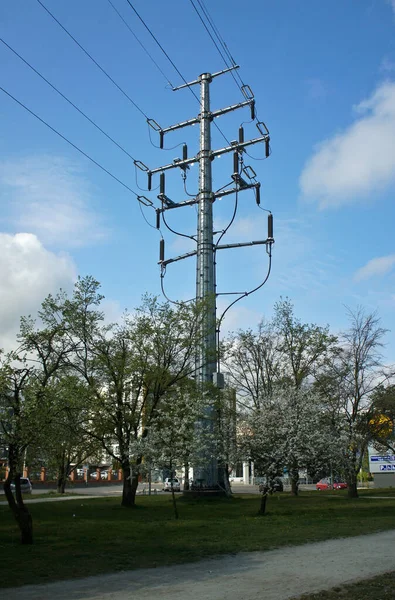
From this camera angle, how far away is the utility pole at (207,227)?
28375mm

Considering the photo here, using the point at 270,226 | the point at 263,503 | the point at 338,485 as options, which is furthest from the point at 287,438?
the point at 338,485

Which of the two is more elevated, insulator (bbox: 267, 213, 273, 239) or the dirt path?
insulator (bbox: 267, 213, 273, 239)

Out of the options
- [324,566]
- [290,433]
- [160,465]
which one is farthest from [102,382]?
[324,566]

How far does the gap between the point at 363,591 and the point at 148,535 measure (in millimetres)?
8434

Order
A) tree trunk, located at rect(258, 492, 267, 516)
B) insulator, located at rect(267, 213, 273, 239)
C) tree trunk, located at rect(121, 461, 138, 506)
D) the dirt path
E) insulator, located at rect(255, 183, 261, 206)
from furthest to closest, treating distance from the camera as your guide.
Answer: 1. insulator, located at rect(255, 183, 261, 206)
2. insulator, located at rect(267, 213, 273, 239)
3. tree trunk, located at rect(121, 461, 138, 506)
4. tree trunk, located at rect(258, 492, 267, 516)
5. the dirt path

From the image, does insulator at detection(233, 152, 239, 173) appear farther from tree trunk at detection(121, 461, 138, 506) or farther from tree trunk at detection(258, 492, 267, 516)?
tree trunk at detection(258, 492, 267, 516)

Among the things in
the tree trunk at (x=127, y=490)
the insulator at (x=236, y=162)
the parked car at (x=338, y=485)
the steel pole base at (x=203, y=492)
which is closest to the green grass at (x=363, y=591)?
the tree trunk at (x=127, y=490)

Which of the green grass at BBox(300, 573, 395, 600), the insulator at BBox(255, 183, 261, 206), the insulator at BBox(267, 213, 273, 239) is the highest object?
the insulator at BBox(255, 183, 261, 206)

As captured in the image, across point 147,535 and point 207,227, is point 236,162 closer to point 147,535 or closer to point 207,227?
point 207,227

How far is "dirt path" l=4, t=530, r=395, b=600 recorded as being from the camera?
8.27 meters

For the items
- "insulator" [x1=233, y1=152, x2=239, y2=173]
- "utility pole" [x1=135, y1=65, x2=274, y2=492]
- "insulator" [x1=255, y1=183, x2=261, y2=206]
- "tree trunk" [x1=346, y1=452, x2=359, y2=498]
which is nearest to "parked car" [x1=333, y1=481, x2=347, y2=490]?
"tree trunk" [x1=346, y1=452, x2=359, y2=498]

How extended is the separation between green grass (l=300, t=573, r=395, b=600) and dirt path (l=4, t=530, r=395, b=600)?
31 cm

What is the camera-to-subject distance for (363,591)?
8.11 m

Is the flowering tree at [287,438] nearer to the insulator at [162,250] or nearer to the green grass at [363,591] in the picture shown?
the insulator at [162,250]
